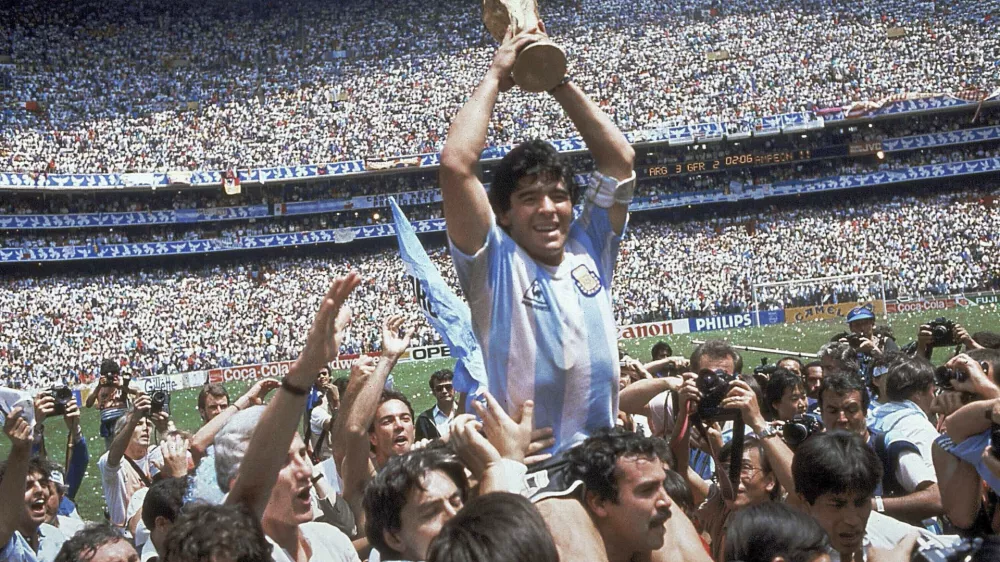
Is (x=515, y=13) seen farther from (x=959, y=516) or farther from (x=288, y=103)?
(x=288, y=103)

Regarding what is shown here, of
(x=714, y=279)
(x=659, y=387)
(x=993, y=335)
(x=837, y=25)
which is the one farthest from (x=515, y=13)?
(x=837, y=25)

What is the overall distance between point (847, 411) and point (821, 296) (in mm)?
35187

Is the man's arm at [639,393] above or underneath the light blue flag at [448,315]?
underneath

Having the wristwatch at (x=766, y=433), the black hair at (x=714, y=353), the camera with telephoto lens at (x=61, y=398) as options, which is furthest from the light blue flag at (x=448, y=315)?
the black hair at (x=714, y=353)

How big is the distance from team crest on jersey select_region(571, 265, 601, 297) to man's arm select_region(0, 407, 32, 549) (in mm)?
2526

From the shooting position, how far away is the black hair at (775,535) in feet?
10.2

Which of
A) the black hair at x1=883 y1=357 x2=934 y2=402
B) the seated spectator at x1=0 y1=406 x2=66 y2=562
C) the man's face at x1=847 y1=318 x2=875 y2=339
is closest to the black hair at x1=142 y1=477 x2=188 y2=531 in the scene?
the seated spectator at x1=0 y1=406 x2=66 y2=562

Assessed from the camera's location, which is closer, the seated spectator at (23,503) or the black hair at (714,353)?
the seated spectator at (23,503)

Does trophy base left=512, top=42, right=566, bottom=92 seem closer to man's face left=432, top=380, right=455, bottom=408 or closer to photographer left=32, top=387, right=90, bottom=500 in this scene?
photographer left=32, top=387, right=90, bottom=500

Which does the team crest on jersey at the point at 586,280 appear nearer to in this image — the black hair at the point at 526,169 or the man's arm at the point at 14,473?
the black hair at the point at 526,169

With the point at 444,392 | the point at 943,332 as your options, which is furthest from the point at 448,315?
the point at 943,332

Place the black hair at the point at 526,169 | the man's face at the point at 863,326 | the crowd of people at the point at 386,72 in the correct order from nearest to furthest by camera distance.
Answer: the black hair at the point at 526,169
the man's face at the point at 863,326
the crowd of people at the point at 386,72

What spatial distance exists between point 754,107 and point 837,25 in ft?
27.1

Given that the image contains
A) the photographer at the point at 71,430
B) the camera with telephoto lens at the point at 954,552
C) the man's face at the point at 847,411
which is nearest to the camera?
the camera with telephoto lens at the point at 954,552
